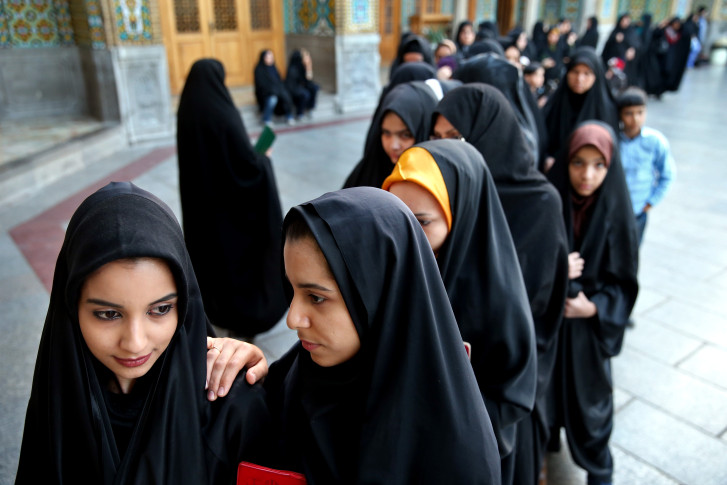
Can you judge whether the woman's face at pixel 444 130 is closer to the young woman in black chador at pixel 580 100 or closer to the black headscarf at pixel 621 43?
the young woman in black chador at pixel 580 100

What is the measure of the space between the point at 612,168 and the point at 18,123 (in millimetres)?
7494

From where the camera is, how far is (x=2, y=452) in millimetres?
2305

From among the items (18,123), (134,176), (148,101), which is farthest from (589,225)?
(18,123)

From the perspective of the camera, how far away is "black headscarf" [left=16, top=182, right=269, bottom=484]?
1.11m

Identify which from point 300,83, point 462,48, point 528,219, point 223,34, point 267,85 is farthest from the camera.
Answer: point 223,34

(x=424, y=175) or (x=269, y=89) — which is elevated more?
(x=424, y=175)

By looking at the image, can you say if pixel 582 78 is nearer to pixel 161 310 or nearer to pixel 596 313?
pixel 596 313

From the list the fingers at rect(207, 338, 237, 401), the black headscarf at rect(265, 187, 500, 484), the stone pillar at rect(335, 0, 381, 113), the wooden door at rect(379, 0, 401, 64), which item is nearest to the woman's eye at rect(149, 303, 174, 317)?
the fingers at rect(207, 338, 237, 401)

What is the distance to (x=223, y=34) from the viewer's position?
31.6 ft

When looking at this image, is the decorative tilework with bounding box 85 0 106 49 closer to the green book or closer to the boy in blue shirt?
the green book

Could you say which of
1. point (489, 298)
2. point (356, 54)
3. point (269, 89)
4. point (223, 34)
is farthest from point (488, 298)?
point (223, 34)

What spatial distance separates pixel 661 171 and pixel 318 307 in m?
3.14

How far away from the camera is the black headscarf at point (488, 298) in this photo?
1.48 m

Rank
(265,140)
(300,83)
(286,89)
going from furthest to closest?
(300,83), (286,89), (265,140)
